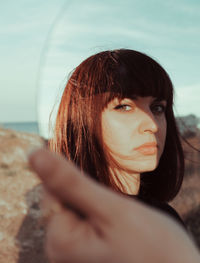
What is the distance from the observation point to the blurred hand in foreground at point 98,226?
0.20 meters

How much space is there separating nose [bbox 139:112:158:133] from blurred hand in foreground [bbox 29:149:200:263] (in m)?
0.47

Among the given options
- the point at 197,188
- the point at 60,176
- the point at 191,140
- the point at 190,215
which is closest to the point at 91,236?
the point at 60,176

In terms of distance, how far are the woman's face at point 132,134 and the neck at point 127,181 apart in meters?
0.04

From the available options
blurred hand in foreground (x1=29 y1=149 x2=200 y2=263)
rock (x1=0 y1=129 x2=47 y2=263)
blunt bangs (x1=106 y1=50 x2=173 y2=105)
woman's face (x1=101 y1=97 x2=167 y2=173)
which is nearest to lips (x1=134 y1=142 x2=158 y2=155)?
woman's face (x1=101 y1=97 x2=167 y2=173)

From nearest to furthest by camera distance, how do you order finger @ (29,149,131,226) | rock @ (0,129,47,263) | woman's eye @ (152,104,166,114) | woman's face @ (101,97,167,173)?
finger @ (29,149,131,226) → woman's face @ (101,97,167,173) → woman's eye @ (152,104,166,114) → rock @ (0,129,47,263)

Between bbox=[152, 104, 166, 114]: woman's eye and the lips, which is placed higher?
bbox=[152, 104, 166, 114]: woman's eye

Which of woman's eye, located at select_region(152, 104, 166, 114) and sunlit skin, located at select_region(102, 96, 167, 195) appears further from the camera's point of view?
woman's eye, located at select_region(152, 104, 166, 114)

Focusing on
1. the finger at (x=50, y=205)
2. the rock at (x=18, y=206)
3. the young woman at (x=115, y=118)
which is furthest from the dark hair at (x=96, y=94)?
the rock at (x=18, y=206)

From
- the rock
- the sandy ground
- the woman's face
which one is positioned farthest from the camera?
the rock

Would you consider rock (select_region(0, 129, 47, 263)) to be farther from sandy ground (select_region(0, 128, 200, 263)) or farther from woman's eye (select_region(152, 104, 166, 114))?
woman's eye (select_region(152, 104, 166, 114))

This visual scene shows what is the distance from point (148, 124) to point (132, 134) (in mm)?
40

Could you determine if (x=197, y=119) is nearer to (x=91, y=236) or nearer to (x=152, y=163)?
(x=152, y=163)

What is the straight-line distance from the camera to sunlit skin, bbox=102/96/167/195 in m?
0.67

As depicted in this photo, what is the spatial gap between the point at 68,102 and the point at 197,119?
31 cm
